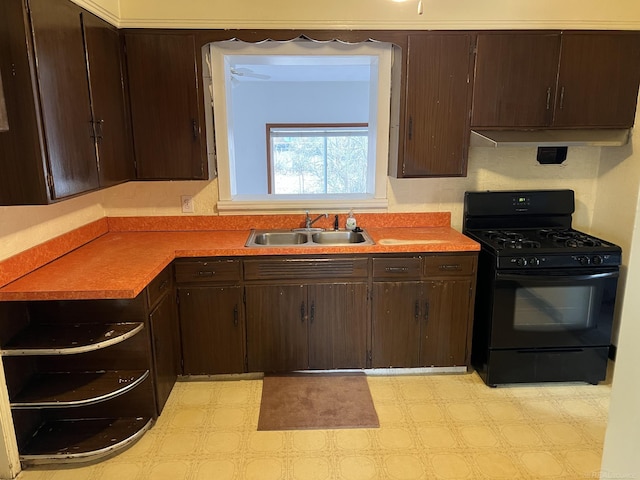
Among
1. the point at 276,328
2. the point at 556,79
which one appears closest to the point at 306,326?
the point at 276,328

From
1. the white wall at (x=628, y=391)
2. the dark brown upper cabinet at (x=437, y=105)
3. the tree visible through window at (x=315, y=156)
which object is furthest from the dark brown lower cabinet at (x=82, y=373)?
the tree visible through window at (x=315, y=156)

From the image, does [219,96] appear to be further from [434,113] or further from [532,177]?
[532,177]

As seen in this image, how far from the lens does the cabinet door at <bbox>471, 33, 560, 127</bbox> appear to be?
2.71 meters

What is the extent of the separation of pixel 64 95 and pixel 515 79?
248 cm

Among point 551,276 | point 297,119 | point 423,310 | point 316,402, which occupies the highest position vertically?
point 297,119

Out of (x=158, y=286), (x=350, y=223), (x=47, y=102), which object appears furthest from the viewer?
(x=350, y=223)

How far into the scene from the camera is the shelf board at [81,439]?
2133mm

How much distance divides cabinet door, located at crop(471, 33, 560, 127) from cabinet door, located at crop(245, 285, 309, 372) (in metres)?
1.59

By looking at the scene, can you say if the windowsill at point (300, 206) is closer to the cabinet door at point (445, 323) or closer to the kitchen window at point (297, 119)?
the cabinet door at point (445, 323)

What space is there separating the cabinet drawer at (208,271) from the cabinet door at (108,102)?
0.63 metres

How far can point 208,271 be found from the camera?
2.67 metres

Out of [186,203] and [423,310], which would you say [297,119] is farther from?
[423,310]

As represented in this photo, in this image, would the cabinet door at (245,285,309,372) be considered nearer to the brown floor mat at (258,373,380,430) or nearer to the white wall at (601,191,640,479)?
the brown floor mat at (258,373,380,430)

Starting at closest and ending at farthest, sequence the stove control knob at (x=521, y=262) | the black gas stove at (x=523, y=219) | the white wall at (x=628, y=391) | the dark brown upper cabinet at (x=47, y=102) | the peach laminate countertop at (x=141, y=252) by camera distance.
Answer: the white wall at (x=628, y=391)
the dark brown upper cabinet at (x=47, y=102)
the peach laminate countertop at (x=141, y=252)
the stove control knob at (x=521, y=262)
the black gas stove at (x=523, y=219)
